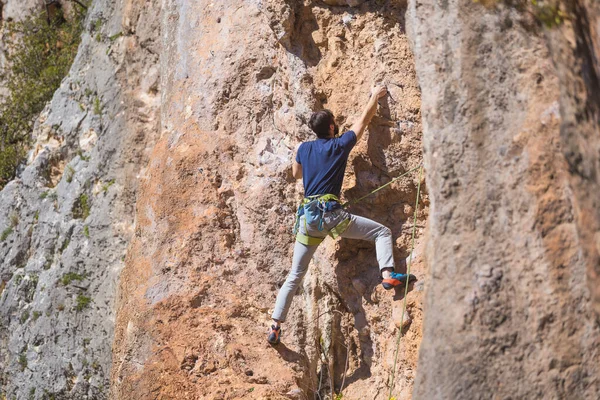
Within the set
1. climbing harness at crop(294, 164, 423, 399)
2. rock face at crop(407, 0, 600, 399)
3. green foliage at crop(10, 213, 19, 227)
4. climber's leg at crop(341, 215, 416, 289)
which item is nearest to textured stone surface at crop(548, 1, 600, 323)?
rock face at crop(407, 0, 600, 399)

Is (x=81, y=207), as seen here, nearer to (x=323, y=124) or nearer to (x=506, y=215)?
(x=323, y=124)

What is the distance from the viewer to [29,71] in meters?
12.1

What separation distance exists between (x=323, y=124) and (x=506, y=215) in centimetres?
212

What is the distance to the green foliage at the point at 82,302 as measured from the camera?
29.1 feet

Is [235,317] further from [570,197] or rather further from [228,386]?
[570,197]

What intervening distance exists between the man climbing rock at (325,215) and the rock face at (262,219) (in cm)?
33

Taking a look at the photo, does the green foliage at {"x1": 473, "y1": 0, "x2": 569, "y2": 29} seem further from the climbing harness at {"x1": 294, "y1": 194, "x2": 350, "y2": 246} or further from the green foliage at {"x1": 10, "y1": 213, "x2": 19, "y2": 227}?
the green foliage at {"x1": 10, "y1": 213, "x2": 19, "y2": 227}

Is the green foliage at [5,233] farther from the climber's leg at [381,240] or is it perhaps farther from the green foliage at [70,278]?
the climber's leg at [381,240]

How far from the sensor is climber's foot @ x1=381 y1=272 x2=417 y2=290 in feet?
21.2

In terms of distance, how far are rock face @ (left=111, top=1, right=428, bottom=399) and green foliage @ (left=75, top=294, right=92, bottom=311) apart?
130cm

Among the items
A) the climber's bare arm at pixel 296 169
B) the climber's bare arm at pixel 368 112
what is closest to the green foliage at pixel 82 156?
the climber's bare arm at pixel 296 169

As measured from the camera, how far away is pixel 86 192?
9.44 m

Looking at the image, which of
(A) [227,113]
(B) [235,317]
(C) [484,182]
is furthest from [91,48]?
(C) [484,182]

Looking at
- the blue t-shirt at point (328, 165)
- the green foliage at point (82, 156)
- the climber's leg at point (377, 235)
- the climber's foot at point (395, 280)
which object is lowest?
the climber's foot at point (395, 280)
